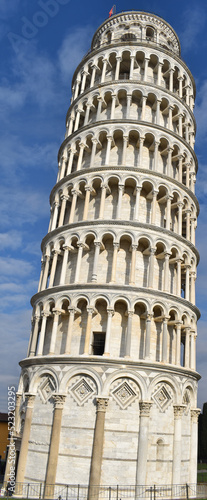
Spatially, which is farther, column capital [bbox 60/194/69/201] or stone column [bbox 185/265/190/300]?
column capital [bbox 60/194/69/201]

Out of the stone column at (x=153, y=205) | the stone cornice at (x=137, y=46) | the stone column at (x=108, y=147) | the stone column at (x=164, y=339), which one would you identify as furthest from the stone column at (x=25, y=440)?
the stone cornice at (x=137, y=46)

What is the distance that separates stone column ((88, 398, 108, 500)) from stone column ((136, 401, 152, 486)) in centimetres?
201

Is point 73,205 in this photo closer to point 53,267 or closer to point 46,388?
point 53,267

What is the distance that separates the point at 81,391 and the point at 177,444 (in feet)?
20.8

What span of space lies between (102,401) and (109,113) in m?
22.0

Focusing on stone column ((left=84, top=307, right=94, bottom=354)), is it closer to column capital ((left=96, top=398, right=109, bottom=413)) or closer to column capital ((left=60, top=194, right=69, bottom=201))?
column capital ((left=96, top=398, right=109, bottom=413))

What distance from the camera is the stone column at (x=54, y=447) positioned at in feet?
71.5

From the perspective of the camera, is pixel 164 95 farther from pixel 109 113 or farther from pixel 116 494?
pixel 116 494

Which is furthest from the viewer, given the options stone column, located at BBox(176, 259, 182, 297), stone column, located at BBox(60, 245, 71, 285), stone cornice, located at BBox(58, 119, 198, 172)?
stone cornice, located at BBox(58, 119, 198, 172)

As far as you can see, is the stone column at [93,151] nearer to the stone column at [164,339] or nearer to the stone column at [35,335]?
the stone column at [35,335]

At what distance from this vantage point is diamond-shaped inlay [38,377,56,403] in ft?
79.8

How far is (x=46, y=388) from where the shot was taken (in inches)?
972

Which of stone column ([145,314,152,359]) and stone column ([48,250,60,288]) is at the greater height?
stone column ([48,250,60,288])

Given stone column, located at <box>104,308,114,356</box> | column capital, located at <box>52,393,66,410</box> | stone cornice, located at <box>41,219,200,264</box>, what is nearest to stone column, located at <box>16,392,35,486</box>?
column capital, located at <box>52,393,66,410</box>
